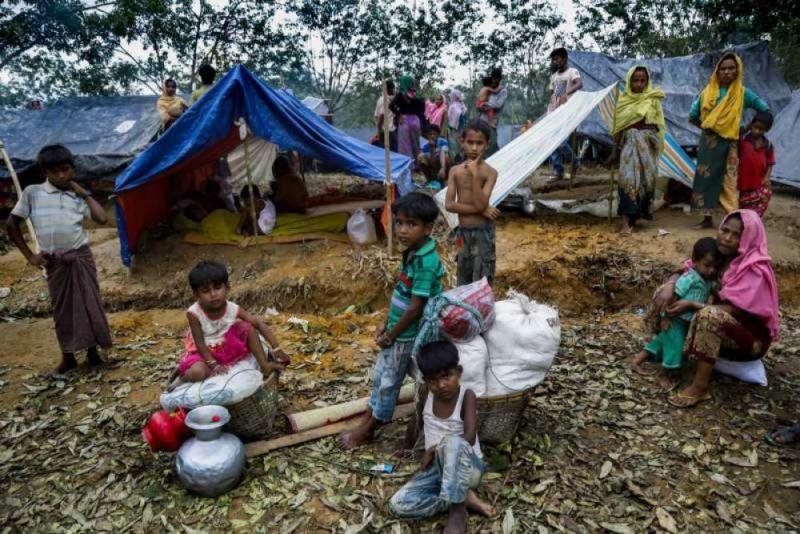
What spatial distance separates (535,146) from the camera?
223 inches

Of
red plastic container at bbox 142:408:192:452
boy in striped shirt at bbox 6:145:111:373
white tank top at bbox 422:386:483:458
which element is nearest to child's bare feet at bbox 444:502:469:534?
white tank top at bbox 422:386:483:458

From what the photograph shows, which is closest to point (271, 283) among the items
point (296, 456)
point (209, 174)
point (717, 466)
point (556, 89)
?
point (209, 174)

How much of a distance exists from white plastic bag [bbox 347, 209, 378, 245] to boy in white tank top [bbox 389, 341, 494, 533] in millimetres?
3635

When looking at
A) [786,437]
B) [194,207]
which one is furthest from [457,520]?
[194,207]

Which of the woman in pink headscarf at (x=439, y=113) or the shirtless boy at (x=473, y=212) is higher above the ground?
the woman in pink headscarf at (x=439, y=113)

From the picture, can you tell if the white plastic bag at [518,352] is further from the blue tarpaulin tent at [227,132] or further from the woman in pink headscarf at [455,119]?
the woman in pink headscarf at [455,119]

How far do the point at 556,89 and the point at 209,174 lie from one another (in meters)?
4.93

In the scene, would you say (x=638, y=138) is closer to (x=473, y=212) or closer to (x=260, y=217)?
(x=473, y=212)

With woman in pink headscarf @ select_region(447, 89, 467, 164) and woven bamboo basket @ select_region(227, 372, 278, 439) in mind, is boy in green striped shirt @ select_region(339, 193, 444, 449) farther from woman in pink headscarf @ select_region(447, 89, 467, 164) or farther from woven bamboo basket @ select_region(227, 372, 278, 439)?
woman in pink headscarf @ select_region(447, 89, 467, 164)

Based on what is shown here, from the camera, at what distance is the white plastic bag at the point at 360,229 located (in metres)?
5.69

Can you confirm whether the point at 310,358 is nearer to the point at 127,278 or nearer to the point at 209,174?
the point at 127,278

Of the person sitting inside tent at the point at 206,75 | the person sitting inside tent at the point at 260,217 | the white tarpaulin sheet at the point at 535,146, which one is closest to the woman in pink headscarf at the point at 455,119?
the white tarpaulin sheet at the point at 535,146

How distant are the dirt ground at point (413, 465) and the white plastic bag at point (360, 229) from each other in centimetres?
127

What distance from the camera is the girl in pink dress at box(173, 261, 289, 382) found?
246 cm
